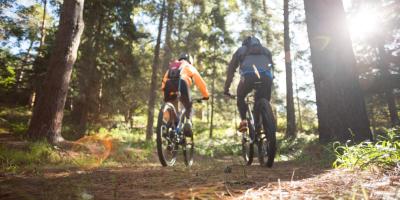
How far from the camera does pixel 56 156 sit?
646 cm

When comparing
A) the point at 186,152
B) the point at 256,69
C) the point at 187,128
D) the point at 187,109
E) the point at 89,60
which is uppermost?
the point at 89,60

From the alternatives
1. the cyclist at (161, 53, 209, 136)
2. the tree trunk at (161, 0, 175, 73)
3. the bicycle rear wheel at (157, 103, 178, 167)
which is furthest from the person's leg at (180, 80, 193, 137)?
the tree trunk at (161, 0, 175, 73)

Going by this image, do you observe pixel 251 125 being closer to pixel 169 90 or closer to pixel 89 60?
pixel 169 90

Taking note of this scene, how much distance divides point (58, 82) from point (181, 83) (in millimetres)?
3537

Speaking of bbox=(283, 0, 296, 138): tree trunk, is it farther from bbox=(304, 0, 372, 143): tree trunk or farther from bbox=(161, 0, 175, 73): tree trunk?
bbox=(304, 0, 372, 143): tree trunk

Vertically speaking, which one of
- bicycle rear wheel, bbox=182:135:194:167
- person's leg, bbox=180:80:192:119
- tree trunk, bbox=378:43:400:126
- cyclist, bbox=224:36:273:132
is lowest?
bicycle rear wheel, bbox=182:135:194:167

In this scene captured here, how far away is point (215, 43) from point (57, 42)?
15246mm

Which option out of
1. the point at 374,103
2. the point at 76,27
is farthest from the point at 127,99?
the point at 374,103

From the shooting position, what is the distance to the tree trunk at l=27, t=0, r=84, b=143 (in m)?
7.39

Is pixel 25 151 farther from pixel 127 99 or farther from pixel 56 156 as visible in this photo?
pixel 127 99

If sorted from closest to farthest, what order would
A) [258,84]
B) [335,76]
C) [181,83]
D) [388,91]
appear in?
[258,84] < [335,76] < [181,83] < [388,91]

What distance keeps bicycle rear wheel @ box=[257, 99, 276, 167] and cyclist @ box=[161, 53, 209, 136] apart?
63.2 inches

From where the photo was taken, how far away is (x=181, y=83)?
5.94 meters

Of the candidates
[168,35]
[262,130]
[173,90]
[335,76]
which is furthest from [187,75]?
[168,35]
